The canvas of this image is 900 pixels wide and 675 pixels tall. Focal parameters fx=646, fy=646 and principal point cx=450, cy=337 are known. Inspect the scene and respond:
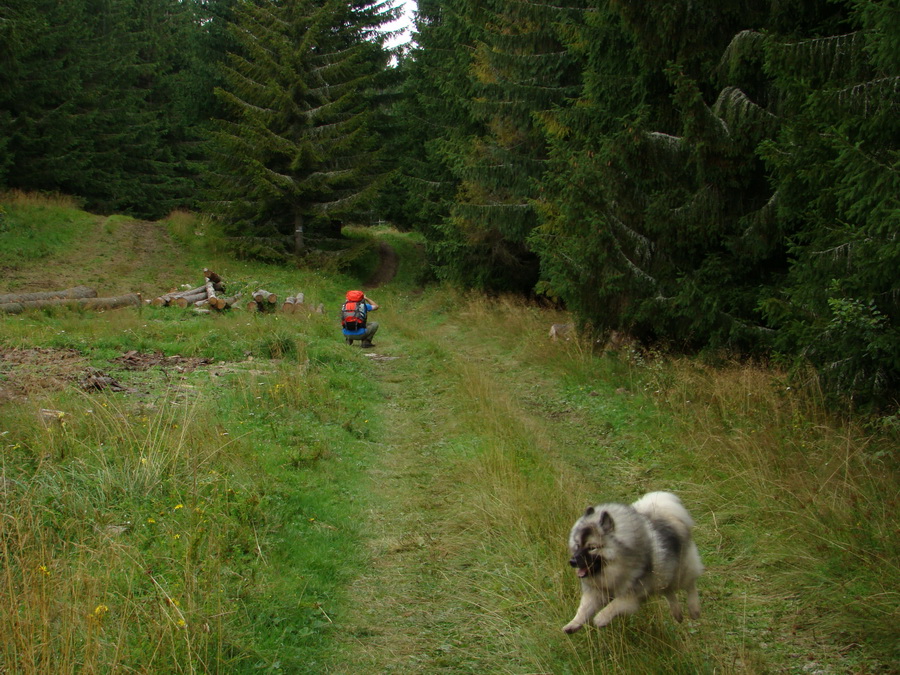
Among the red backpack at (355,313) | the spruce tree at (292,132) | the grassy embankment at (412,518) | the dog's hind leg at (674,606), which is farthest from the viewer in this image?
the spruce tree at (292,132)

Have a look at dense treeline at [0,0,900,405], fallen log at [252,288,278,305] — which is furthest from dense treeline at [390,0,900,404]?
fallen log at [252,288,278,305]

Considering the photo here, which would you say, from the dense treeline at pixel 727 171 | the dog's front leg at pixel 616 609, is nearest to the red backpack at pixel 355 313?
the dense treeline at pixel 727 171

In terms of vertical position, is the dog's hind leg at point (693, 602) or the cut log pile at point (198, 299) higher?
the dog's hind leg at point (693, 602)

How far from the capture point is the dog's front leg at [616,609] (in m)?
3.73

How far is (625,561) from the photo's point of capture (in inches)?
149

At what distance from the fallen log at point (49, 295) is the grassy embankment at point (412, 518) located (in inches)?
295

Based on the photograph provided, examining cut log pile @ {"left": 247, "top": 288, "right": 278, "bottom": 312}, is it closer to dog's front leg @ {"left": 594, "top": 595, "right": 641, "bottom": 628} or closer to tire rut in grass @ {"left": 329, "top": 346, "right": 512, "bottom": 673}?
tire rut in grass @ {"left": 329, "top": 346, "right": 512, "bottom": 673}

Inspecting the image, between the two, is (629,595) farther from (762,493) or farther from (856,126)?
(856,126)

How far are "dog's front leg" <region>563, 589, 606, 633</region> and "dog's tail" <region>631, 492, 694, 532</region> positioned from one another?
65 centimetres

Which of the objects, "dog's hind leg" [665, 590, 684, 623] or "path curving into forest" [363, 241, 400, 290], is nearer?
"dog's hind leg" [665, 590, 684, 623]

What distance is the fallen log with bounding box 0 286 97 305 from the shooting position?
16.8 meters

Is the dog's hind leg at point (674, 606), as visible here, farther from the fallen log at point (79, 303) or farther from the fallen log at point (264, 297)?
the fallen log at point (264, 297)

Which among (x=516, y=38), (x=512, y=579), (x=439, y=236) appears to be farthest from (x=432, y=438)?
(x=439, y=236)

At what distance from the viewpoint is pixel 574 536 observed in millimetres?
3867
